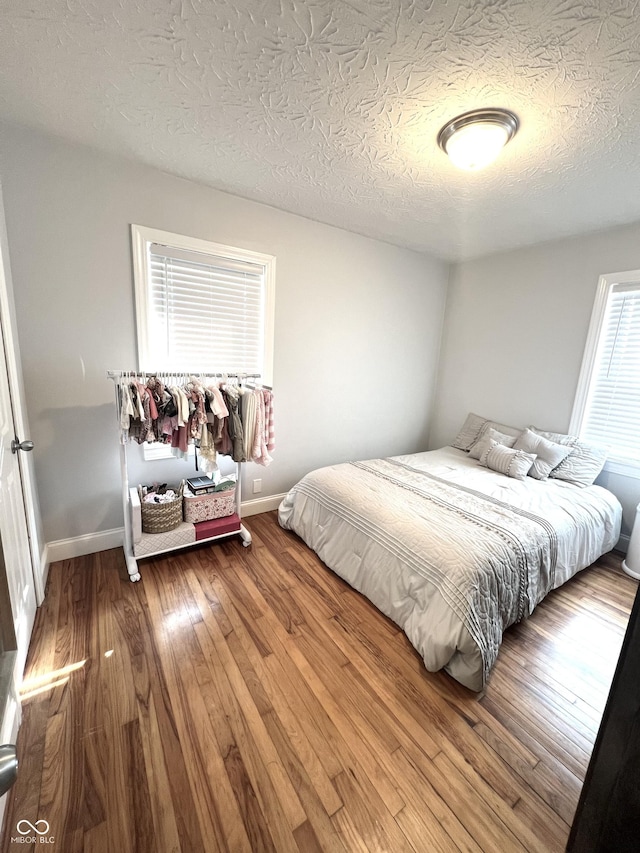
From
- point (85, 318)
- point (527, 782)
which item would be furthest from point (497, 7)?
point (527, 782)

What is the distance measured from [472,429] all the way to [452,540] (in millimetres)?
2118

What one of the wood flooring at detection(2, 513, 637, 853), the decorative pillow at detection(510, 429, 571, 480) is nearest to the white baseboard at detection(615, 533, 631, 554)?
the decorative pillow at detection(510, 429, 571, 480)

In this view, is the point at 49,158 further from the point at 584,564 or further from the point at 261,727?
the point at 584,564

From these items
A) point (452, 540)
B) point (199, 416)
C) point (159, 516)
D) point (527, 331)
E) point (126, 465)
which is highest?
point (527, 331)

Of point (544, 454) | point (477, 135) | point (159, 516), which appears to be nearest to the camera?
point (477, 135)

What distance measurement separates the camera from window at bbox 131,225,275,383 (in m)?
2.26

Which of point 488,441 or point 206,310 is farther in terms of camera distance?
point 488,441

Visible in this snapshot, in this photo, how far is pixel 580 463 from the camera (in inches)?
109

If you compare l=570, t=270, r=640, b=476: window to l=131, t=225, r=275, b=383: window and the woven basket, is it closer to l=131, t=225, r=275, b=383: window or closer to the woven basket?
l=131, t=225, r=275, b=383: window

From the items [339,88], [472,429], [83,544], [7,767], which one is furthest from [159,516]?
[472,429]

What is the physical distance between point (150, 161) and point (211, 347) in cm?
118

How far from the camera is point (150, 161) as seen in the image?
208 cm

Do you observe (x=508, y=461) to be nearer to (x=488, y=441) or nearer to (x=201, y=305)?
(x=488, y=441)

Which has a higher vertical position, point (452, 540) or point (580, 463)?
point (580, 463)
